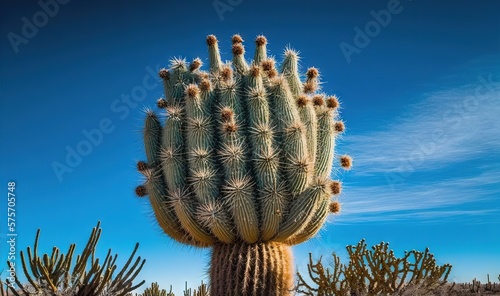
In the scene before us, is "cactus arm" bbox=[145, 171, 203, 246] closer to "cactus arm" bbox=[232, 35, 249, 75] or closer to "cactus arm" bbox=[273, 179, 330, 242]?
"cactus arm" bbox=[273, 179, 330, 242]

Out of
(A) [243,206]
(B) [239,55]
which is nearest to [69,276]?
(A) [243,206]

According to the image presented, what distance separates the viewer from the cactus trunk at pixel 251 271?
8969 mm

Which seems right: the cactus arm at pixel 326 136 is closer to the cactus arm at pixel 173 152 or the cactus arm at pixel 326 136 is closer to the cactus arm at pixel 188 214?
the cactus arm at pixel 188 214

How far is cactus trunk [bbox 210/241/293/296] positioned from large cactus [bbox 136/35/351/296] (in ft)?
0.05

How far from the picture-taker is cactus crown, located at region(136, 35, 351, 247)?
9.06 m

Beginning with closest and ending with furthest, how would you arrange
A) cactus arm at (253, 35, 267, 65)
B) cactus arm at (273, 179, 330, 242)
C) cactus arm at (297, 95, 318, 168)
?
cactus arm at (273, 179, 330, 242), cactus arm at (297, 95, 318, 168), cactus arm at (253, 35, 267, 65)

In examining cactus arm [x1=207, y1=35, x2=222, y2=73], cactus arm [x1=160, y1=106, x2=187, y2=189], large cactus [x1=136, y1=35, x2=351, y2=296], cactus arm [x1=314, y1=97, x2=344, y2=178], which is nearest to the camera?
large cactus [x1=136, y1=35, x2=351, y2=296]

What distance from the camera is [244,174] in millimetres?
9133

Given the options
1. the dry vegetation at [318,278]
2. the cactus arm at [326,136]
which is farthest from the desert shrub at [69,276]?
the cactus arm at [326,136]

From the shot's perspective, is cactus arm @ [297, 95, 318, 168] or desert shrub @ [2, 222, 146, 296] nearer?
desert shrub @ [2, 222, 146, 296]

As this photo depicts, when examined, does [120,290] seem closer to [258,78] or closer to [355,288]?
[355,288]

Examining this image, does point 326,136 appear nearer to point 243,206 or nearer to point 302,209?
point 302,209

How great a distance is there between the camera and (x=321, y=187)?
9203 millimetres

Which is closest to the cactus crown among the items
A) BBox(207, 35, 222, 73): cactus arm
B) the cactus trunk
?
the cactus trunk
